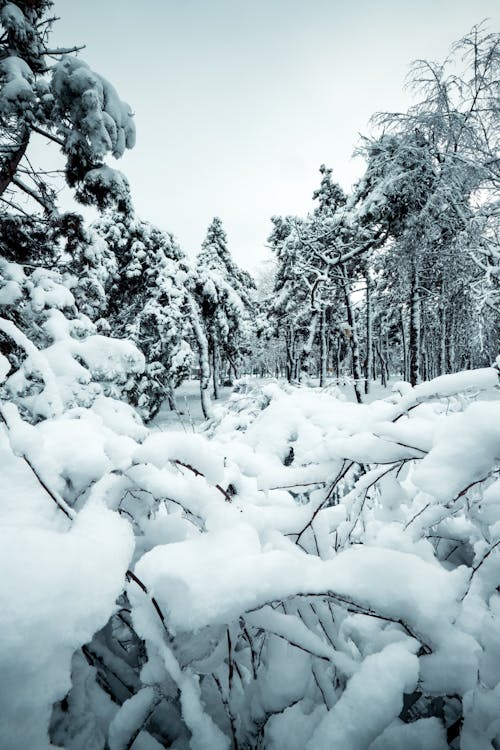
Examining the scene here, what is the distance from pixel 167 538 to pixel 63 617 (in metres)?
0.41

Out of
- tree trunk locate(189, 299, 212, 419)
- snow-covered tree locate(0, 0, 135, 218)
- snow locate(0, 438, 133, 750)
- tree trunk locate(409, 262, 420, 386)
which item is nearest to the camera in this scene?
snow locate(0, 438, 133, 750)

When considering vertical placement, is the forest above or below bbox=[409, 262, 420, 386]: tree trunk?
below

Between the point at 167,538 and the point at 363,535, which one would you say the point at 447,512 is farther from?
the point at 167,538

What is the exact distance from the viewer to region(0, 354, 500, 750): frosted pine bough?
632 mm

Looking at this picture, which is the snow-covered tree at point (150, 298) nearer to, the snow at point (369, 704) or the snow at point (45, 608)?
the snow at point (45, 608)

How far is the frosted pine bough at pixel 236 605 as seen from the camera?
63cm

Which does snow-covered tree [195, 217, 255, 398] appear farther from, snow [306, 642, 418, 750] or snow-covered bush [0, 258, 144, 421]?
snow [306, 642, 418, 750]

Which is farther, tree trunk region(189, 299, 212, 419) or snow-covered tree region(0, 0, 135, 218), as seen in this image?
tree trunk region(189, 299, 212, 419)

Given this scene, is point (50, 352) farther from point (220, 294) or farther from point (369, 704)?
point (220, 294)

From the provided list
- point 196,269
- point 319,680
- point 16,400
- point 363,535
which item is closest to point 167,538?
point 319,680

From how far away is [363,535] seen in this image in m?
1.48

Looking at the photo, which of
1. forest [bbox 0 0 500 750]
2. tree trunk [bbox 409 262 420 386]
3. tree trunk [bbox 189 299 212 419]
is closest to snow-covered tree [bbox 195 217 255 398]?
tree trunk [bbox 189 299 212 419]

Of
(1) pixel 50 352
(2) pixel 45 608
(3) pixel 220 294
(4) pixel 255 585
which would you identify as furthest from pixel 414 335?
(2) pixel 45 608

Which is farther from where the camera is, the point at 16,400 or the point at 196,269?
the point at 196,269
